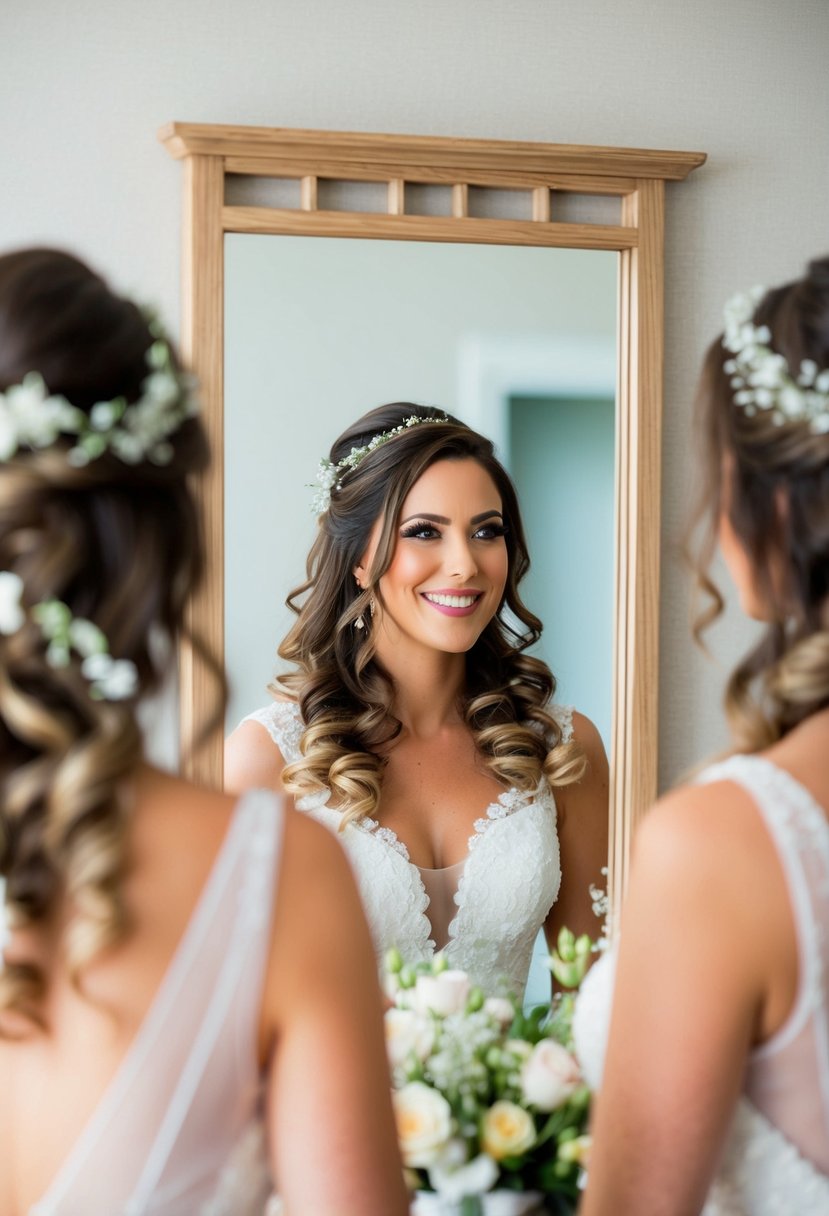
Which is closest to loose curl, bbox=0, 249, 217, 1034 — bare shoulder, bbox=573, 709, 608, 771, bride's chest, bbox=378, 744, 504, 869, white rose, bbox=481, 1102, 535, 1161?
white rose, bbox=481, 1102, 535, 1161

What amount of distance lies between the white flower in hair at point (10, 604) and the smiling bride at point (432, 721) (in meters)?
1.08

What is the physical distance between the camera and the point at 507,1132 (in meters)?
1.32

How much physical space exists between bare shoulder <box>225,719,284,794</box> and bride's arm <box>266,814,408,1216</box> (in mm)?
→ 1002

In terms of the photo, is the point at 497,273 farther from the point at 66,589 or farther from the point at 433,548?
the point at 66,589

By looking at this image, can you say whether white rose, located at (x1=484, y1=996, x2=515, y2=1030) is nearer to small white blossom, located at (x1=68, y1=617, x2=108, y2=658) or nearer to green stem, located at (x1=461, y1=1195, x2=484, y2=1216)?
green stem, located at (x1=461, y1=1195, x2=484, y2=1216)

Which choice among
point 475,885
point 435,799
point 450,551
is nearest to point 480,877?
point 475,885

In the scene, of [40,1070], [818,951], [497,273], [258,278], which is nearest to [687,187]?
[497,273]

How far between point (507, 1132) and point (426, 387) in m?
1.14

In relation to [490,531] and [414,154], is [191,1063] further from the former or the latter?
[414,154]

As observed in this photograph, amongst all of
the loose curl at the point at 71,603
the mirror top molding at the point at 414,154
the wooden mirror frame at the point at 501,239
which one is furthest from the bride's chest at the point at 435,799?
the loose curl at the point at 71,603

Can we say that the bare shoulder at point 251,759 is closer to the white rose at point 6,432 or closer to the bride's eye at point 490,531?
the bride's eye at point 490,531

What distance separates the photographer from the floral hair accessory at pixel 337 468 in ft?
6.63

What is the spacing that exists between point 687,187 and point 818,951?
1.54m

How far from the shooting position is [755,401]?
1166mm
